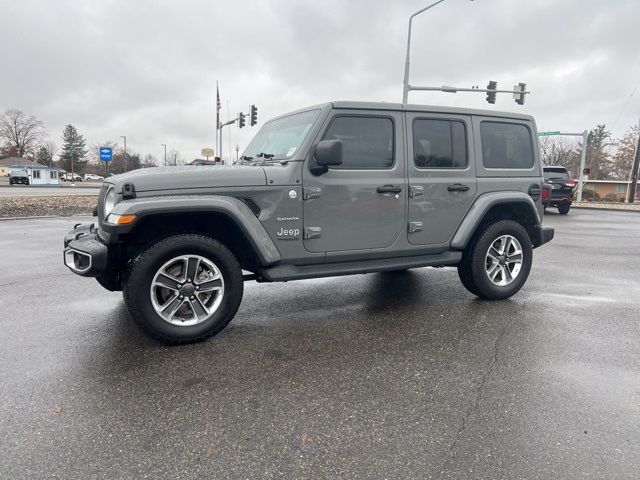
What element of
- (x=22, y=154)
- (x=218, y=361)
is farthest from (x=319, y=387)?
(x=22, y=154)

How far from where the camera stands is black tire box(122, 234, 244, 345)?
334 cm

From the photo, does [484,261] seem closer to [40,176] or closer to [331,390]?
[331,390]

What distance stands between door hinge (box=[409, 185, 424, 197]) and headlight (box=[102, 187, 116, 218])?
8.58ft

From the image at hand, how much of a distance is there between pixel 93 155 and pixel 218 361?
119106 mm

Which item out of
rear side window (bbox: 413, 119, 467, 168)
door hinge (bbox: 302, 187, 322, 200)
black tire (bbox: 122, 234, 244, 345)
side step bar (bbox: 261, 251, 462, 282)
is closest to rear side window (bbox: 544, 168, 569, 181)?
rear side window (bbox: 413, 119, 467, 168)

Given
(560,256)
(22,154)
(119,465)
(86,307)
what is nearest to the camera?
(119,465)

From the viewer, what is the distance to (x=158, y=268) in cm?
341

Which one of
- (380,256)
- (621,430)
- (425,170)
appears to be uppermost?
(425,170)

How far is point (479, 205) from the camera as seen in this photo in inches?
182

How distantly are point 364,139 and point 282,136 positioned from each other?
0.81 meters

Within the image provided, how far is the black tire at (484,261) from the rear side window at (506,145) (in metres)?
0.67

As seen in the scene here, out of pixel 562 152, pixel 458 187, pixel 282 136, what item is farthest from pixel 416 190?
pixel 562 152

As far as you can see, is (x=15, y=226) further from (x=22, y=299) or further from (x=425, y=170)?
(x=425, y=170)

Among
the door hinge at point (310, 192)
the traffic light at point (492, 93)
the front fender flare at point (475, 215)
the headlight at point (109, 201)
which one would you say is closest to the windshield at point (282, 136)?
the door hinge at point (310, 192)
